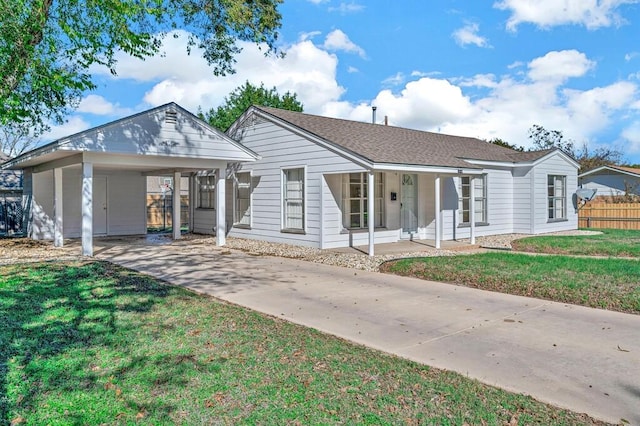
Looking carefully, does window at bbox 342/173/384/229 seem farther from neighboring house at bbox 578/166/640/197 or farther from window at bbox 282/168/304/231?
neighboring house at bbox 578/166/640/197

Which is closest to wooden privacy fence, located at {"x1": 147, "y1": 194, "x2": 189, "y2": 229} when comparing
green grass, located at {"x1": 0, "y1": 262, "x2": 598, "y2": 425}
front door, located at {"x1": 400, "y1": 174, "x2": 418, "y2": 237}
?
front door, located at {"x1": 400, "y1": 174, "x2": 418, "y2": 237}

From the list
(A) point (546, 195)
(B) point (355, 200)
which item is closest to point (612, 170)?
(A) point (546, 195)

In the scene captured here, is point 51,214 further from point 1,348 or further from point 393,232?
point 1,348

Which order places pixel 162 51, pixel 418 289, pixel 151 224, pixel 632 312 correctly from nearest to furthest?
pixel 632 312 → pixel 418 289 → pixel 162 51 → pixel 151 224

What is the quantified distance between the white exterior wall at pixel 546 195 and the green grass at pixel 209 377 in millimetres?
14610

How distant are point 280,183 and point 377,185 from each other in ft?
Result: 10.4

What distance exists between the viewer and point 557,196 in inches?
738

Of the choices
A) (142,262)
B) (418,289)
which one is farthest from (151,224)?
(418,289)

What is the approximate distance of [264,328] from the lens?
18.1 feet

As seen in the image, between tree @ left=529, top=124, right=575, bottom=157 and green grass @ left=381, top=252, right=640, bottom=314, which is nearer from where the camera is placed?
green grass @ left=381, top=252, right=640, bottom=314

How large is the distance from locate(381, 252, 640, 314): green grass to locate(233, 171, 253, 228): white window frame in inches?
280

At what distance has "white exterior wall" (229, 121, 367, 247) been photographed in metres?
13.0

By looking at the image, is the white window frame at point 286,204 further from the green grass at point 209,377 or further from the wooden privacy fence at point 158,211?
the wooden privacy fence at point 158,211

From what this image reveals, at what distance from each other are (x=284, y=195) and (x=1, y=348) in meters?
10.2
